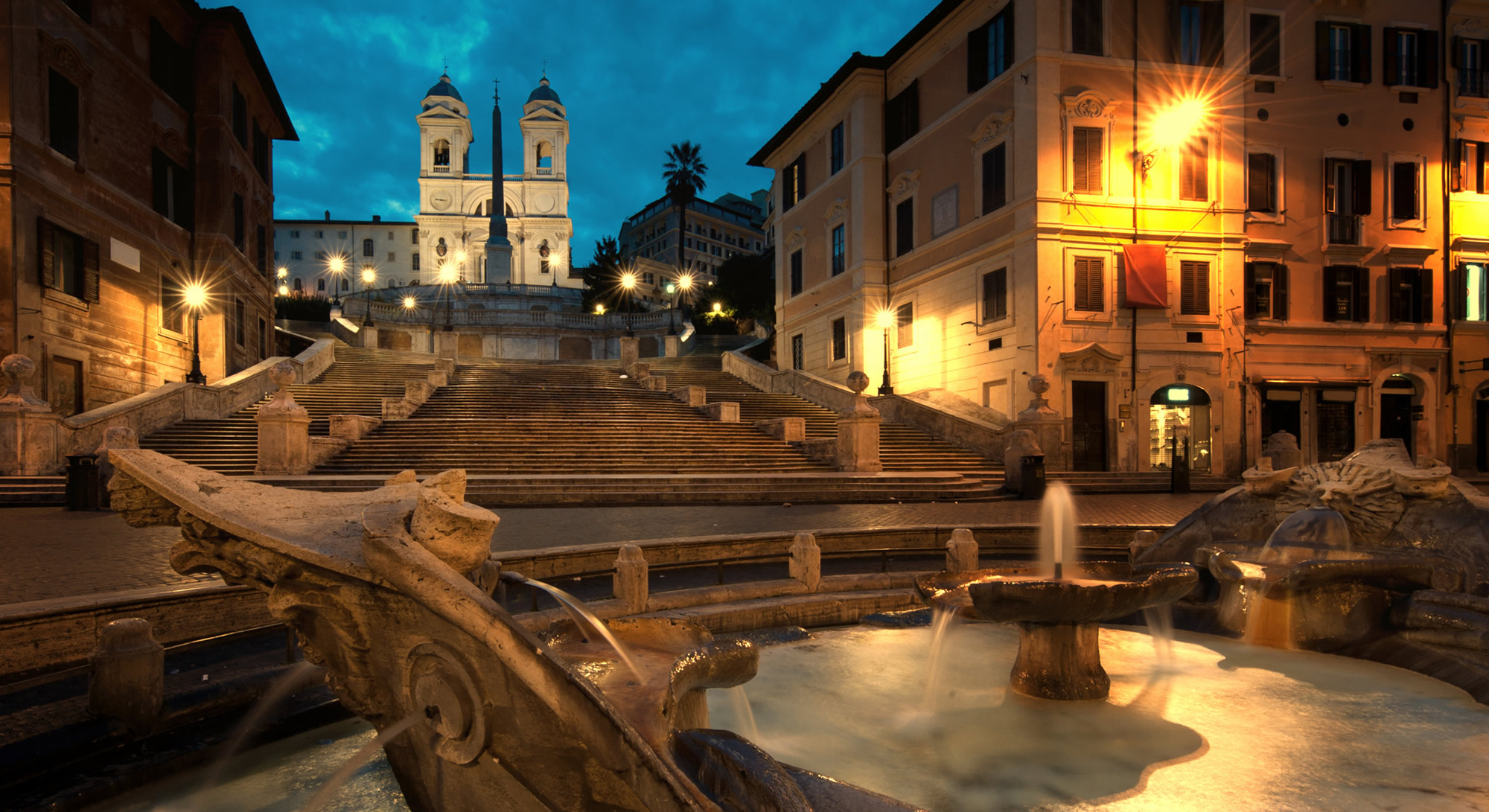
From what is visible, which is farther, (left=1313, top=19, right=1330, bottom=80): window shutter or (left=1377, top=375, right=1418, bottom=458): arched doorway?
(left=1377, top=375, right=1418, bottom=458): arched doorway

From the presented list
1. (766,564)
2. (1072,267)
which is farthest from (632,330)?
(766,564)

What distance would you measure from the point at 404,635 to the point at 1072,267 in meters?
23.4

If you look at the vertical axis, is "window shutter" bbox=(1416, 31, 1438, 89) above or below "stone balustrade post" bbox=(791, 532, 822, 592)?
above

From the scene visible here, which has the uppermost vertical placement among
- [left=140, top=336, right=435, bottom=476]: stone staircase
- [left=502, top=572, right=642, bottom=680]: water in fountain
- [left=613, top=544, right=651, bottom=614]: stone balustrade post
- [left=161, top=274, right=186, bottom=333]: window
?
[left=161, top=274, right=186, bottom=333]: window

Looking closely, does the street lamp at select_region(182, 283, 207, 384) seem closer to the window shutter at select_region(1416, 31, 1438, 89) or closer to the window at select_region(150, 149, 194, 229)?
the window at select_region(150, 149, 194, 229)

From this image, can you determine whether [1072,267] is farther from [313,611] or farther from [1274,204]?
[313,611]

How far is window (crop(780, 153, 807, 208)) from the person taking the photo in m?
35.8

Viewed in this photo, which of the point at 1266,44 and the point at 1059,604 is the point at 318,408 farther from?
the point at 1266,44

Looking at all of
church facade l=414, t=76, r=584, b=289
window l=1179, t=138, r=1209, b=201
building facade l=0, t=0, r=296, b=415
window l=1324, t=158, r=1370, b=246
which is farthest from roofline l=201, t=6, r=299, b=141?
church facade l=414, t=76, r=584, b=289

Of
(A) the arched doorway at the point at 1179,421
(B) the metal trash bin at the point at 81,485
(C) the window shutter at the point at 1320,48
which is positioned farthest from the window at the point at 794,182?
(B) the metal trash bin at the point at 81,485

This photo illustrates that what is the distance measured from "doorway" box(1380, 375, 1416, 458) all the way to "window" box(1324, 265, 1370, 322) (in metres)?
2.26

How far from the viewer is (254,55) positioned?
1261 inches

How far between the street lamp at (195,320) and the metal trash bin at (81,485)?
8.60 meters

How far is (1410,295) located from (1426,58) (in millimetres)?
7453
